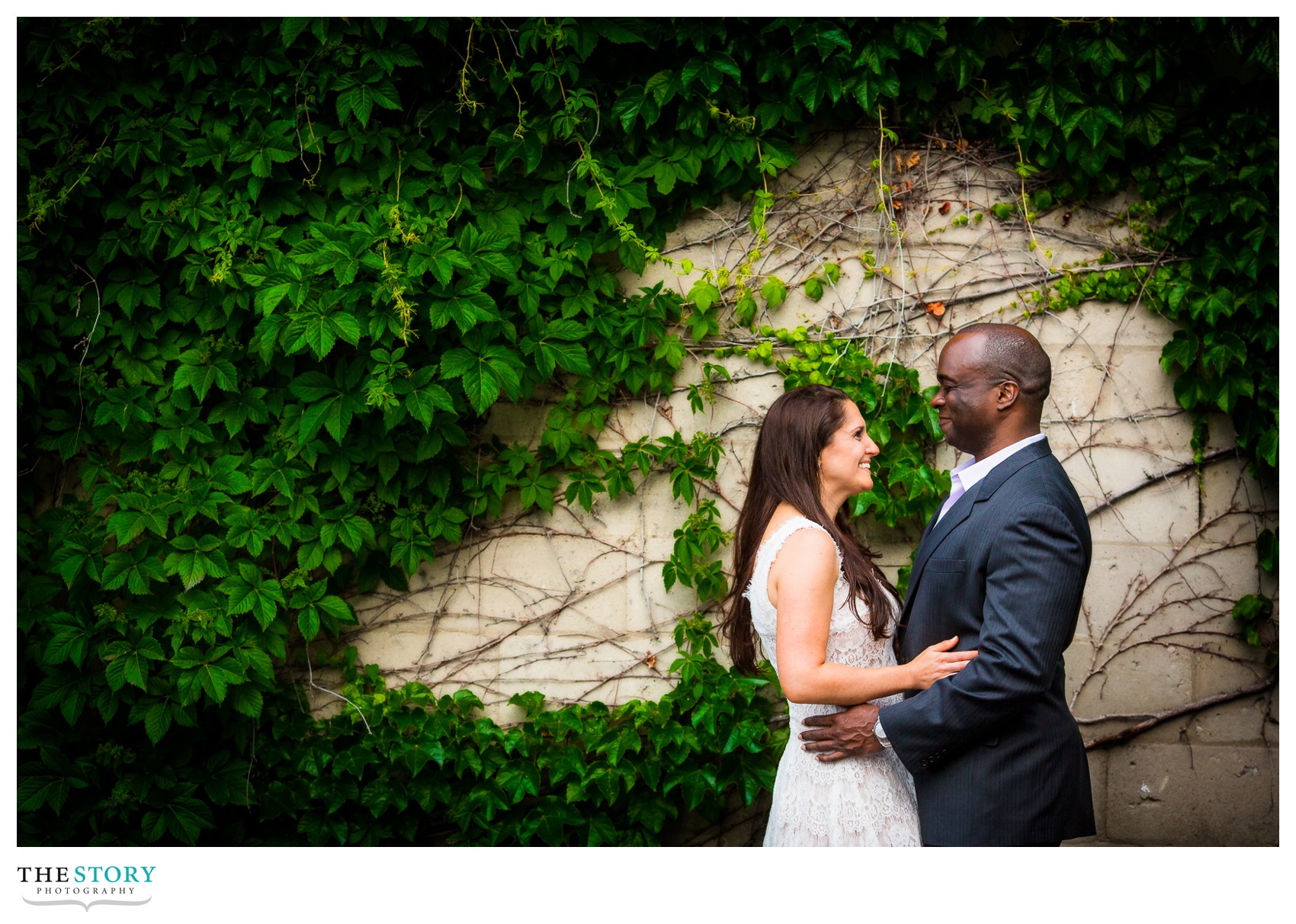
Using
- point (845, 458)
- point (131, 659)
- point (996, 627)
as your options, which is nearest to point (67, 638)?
point (131, 659)

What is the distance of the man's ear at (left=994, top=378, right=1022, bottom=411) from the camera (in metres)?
2.09

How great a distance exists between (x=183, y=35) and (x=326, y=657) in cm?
207

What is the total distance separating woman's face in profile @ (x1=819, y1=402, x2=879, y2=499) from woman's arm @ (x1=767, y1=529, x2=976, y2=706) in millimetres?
205

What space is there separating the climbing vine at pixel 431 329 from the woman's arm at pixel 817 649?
0.85 metres

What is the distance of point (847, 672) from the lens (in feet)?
6.73

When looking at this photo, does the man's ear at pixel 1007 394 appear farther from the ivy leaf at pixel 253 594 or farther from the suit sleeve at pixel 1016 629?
the ivy leaf at pixel 253 594

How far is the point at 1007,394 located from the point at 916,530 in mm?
1000

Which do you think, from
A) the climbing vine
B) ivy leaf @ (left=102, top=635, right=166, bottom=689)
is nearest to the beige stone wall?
the climbing vine

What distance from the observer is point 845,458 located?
2.22 meters

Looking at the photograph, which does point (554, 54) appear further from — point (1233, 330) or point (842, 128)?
point (1233, 330)

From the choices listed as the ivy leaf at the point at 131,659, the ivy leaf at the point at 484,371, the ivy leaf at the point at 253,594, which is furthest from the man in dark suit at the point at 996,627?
the ivy leaf at the point at 131,659

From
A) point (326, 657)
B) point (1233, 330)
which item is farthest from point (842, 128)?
point (326, 657)

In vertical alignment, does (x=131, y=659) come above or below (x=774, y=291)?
below

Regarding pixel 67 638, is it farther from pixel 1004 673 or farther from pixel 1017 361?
pixel 1017 361
